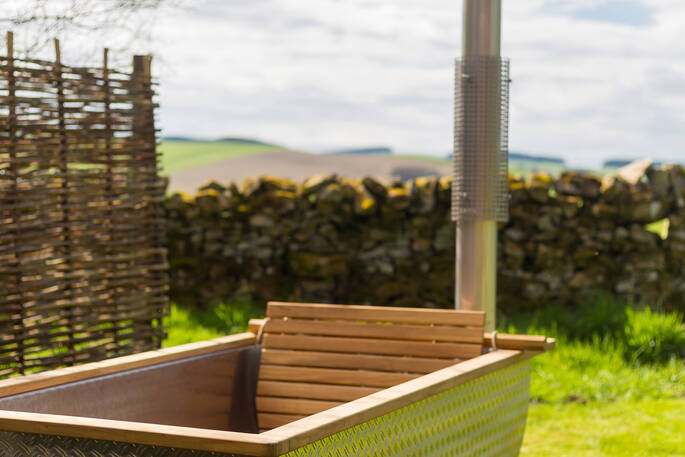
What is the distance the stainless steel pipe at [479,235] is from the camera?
3.88 meters

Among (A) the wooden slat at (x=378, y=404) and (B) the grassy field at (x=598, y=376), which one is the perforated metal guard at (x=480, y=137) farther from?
(B) the grassy field at (x=598, y=376)

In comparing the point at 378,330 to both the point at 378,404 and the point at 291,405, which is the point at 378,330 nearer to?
the point at 291,405

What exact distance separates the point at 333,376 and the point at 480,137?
139 cm

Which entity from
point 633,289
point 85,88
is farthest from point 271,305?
point 633,289

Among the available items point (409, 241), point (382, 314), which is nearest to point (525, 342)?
point (382, 314)

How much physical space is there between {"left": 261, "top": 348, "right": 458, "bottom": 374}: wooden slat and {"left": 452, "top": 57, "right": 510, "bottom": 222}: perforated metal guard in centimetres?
94

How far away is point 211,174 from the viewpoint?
973 inches

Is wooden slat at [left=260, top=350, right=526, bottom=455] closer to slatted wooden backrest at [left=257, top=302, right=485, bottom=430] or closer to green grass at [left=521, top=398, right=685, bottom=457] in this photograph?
slatted wooden backrest at [left=257, top=302, right=485, bottom=430]

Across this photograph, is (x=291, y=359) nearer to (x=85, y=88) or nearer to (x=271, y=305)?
(x=271, y=305)

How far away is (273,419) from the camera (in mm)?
3420

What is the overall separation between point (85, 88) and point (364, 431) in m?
2.92

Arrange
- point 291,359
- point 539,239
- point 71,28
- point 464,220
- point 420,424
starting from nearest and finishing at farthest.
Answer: point 420,424 → point 291,359 → point 464,220 → point 71,28 → point 539,239

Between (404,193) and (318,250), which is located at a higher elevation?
(404,193)

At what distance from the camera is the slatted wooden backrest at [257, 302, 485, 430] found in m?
3.28
